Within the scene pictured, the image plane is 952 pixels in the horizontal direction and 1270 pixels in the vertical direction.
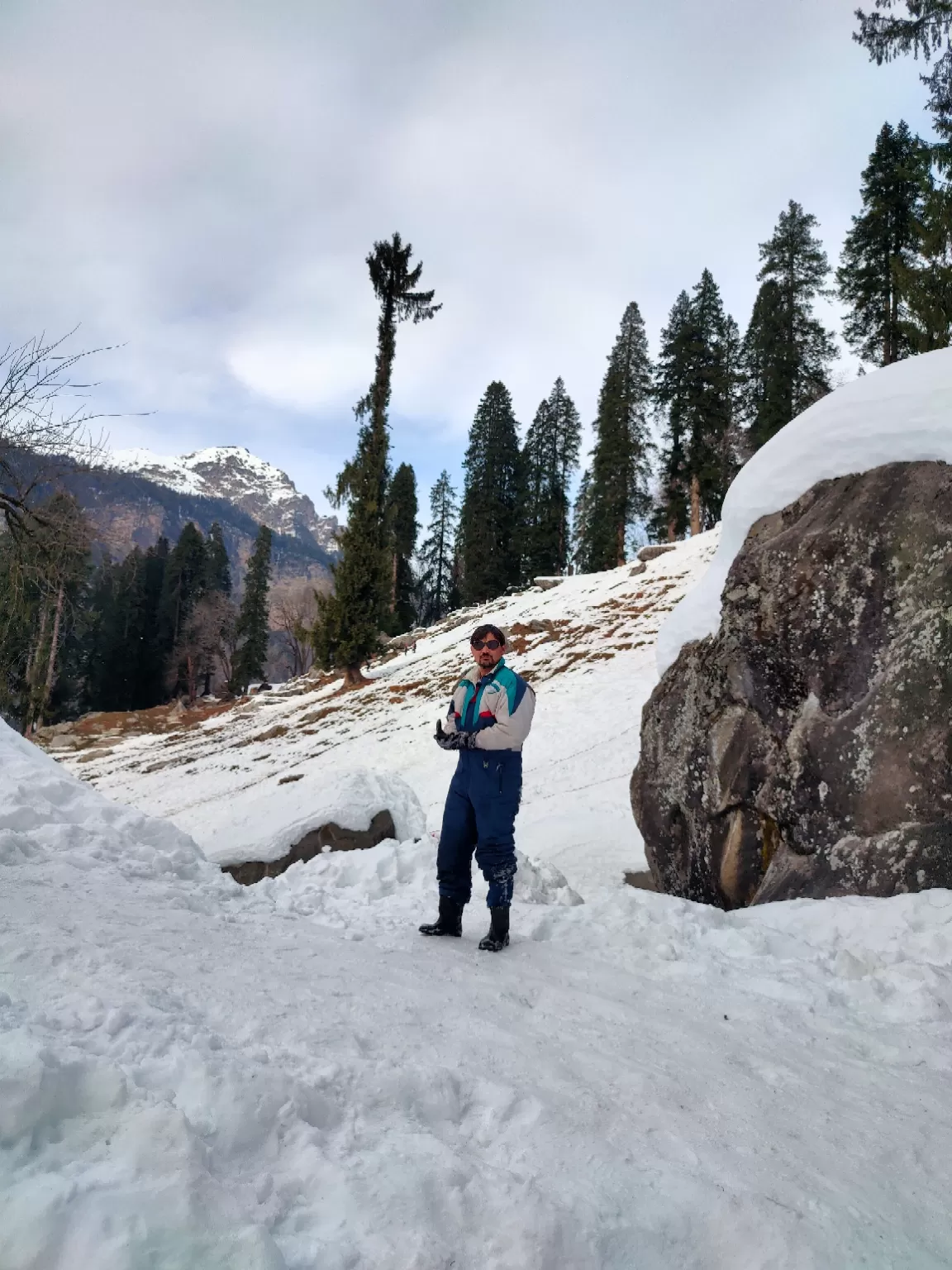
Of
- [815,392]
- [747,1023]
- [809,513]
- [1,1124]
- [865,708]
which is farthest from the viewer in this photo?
[815,392]

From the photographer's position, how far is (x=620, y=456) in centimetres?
3638

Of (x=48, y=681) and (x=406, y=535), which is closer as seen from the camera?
(x=48, y=681)

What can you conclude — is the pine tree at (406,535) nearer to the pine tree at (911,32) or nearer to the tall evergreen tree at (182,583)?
the tall evergreen tree at (182,583)

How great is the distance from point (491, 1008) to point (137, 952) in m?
1.51

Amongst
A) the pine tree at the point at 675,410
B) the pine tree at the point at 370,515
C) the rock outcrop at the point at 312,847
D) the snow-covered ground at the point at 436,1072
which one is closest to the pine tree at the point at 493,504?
the pine tree at the point at 675,410

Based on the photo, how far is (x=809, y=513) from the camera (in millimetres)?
5895

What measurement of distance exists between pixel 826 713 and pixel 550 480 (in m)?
39.9

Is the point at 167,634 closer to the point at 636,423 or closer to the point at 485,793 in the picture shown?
the point at 636,423

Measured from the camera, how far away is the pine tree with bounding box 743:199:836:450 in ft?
94.2

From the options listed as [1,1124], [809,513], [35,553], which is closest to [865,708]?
[809,513]

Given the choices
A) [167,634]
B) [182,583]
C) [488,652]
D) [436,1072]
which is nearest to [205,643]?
[167,634]

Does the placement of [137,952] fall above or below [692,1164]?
above

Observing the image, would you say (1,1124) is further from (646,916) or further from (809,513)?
(809,513)

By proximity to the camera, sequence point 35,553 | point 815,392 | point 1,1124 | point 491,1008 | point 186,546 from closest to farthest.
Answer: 1. point 1,1124
2. point 491,1008
3. point 35,553
4. point 815,392
5. point 186,546
